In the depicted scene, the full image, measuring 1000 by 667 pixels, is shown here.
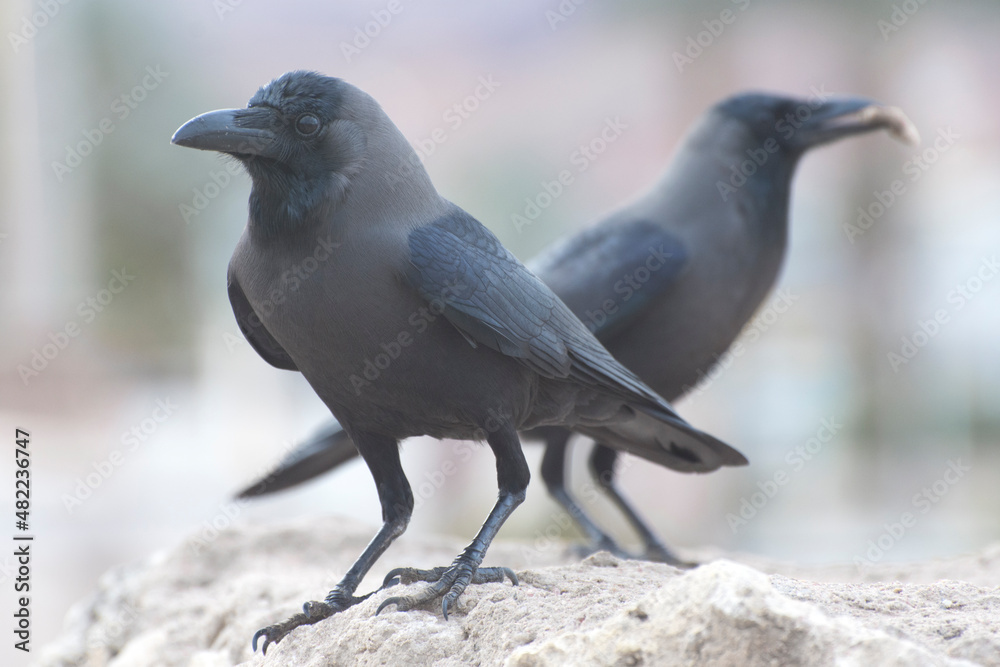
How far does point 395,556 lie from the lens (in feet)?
12.6

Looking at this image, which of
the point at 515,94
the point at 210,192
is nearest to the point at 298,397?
the point at 210,192

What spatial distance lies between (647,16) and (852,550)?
17.4ft

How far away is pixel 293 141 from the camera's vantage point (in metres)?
2.32

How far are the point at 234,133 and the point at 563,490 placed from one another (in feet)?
7.33

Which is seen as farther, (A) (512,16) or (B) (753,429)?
(A) (512,16)

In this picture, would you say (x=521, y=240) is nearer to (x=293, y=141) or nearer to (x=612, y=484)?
(x=612, y=484)

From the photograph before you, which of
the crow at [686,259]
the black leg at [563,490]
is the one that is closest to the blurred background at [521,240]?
the black leg at [563,490]

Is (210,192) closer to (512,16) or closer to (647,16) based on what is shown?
(512,16)

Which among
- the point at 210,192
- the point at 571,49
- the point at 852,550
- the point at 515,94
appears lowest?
the point at 210,192

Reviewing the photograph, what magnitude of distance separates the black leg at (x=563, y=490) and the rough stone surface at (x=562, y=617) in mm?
217

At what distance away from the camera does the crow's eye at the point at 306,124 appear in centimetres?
233

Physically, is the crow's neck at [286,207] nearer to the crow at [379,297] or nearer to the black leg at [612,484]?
the crow at [379,297]

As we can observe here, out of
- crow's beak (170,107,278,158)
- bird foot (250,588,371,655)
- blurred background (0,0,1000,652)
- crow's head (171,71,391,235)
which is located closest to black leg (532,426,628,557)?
bird foot (250,588,371,655)

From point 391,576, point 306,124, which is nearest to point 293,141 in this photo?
point 306,124
